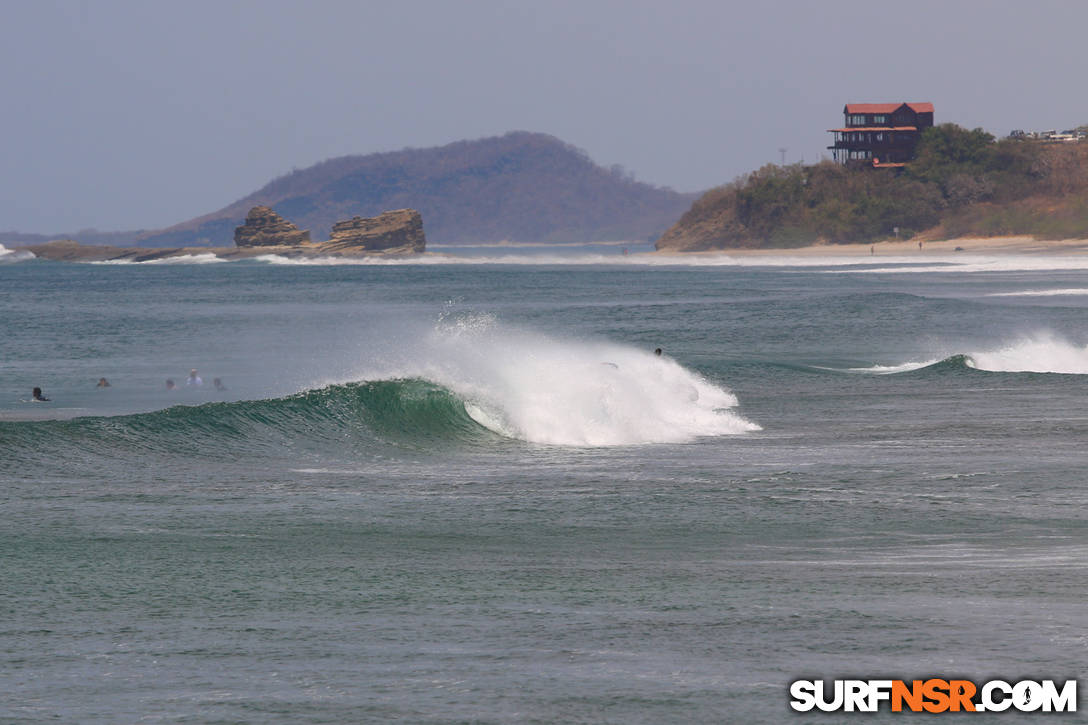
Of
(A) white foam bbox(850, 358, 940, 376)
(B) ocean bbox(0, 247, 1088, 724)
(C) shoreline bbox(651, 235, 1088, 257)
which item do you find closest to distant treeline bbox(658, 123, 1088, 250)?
(C) shoreline bbox(651, 235, 1088, 257)

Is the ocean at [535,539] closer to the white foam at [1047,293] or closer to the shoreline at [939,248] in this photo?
the white foam at [1047,293]

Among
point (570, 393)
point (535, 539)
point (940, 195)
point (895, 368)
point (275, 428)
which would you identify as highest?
point (940, 195)

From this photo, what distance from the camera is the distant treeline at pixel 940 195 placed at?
582 feet

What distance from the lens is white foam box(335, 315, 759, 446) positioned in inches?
958

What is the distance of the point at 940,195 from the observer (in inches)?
7224

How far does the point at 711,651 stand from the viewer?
1012 centimetres

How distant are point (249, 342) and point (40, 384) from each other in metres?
17.0

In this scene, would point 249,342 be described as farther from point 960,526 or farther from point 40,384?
point 960,526

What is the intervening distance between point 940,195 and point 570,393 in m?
167

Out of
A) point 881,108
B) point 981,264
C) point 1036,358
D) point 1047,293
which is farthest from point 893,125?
point 1036,358

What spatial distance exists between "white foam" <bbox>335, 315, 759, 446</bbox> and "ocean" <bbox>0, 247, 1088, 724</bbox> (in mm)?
125

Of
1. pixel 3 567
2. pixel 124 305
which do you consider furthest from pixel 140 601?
pixel 124 305

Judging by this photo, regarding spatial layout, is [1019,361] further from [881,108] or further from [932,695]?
[881,108]

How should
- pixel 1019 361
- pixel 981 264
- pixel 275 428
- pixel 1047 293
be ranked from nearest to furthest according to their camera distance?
pixel 275 428 → pixel 1019 361 → pixel 1047 293 → pixel 981 264
